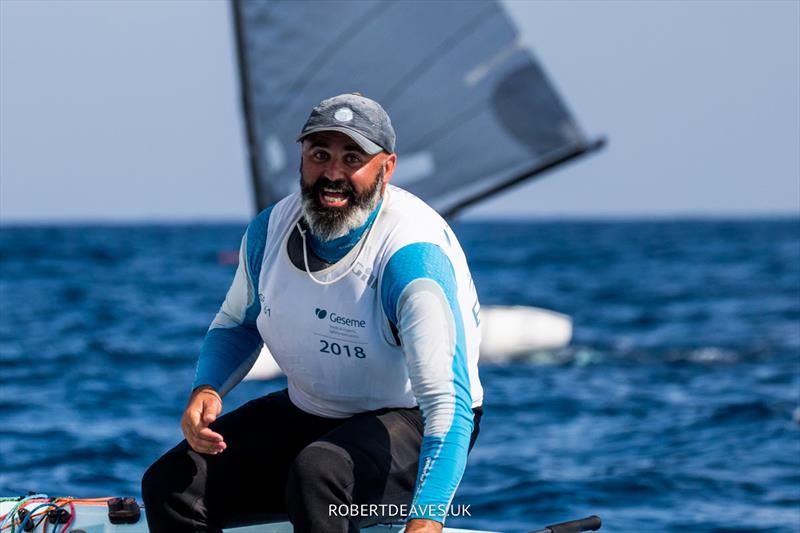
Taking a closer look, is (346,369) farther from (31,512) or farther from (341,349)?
(31,512)

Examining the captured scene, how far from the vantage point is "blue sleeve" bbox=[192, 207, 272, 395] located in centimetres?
331

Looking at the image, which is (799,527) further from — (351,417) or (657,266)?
(657,266)

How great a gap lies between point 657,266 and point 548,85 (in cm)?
2169

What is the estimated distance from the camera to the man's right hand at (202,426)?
3053 millimetres

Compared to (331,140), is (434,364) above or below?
below

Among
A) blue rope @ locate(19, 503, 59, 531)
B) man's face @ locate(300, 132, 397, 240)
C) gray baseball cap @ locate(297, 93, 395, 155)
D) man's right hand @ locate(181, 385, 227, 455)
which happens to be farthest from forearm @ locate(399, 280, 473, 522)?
blue rope @ locate(19, 503, 59, 531)

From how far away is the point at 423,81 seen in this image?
1177cm

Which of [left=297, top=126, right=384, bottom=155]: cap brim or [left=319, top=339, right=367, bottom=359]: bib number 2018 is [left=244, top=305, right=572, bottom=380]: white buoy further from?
[left=297, top=126, right=384, bottom=155]: cap brim

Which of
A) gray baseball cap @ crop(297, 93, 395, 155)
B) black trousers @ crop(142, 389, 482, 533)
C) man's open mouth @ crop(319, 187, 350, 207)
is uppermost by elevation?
gray baseball cap @ crop(297, 93, 395, 155)

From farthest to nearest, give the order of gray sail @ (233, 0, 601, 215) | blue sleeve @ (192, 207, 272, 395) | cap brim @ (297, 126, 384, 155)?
1. gray sail @ (233, 0, 601, 215)
2. blue sleeve @ (192, 207, 272, 395)
3. cap brim @ (297, 126, 384, 155)

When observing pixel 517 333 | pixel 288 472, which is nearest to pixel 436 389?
pixel 288 472

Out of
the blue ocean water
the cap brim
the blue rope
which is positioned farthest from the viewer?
the blue ocean water

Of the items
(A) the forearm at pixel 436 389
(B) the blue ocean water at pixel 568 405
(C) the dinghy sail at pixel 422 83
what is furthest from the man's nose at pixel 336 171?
(C) the dinghy sail at pixel 422 83

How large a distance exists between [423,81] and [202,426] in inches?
353
